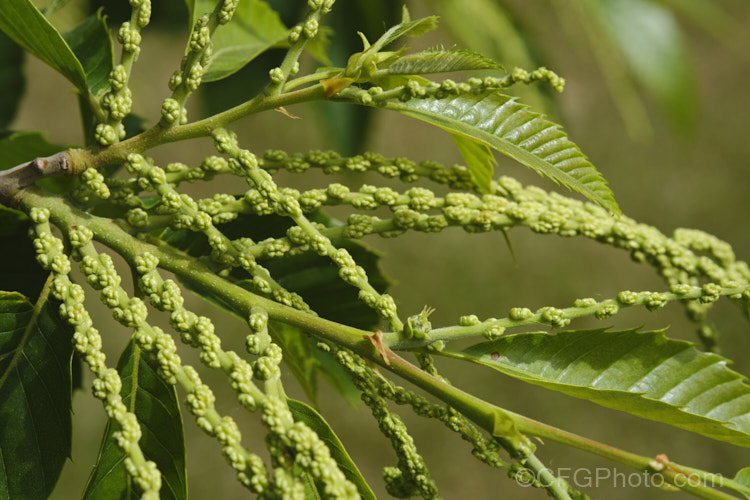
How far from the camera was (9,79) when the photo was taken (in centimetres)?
157

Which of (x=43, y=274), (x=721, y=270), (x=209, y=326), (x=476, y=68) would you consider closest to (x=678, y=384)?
(x=721, y=270)

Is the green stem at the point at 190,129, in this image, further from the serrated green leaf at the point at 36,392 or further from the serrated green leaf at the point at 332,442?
the serrated green leaf at the point at 332,442

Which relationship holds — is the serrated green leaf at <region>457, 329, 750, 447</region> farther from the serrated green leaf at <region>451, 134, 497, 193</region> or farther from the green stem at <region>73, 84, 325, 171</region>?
the green stem at <region>73, 84, 325, 171</region>

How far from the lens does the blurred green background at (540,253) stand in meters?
4.81

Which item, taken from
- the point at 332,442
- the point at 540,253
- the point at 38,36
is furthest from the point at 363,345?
the point at 540,253

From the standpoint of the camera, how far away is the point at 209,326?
896 mm

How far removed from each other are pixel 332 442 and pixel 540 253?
5.16 m

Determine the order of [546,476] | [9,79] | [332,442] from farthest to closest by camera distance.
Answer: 1. [9,79]
2. [332,442]
3. [546,476]

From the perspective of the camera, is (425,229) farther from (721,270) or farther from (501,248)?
(501,248)

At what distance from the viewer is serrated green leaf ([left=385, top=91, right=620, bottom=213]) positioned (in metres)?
0.98

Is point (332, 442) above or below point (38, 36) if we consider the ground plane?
below

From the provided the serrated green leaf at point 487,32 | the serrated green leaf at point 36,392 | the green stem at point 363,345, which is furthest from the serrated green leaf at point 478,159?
the serrated green leaf at point 487,32

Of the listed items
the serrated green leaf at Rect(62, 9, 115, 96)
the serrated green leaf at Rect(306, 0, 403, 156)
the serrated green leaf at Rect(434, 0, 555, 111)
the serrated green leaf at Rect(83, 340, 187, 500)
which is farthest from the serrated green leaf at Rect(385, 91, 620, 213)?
the serrated green leaf at Rect(306, 0, 403, 156)

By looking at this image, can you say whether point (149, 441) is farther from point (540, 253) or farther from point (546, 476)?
point (540, 253)
